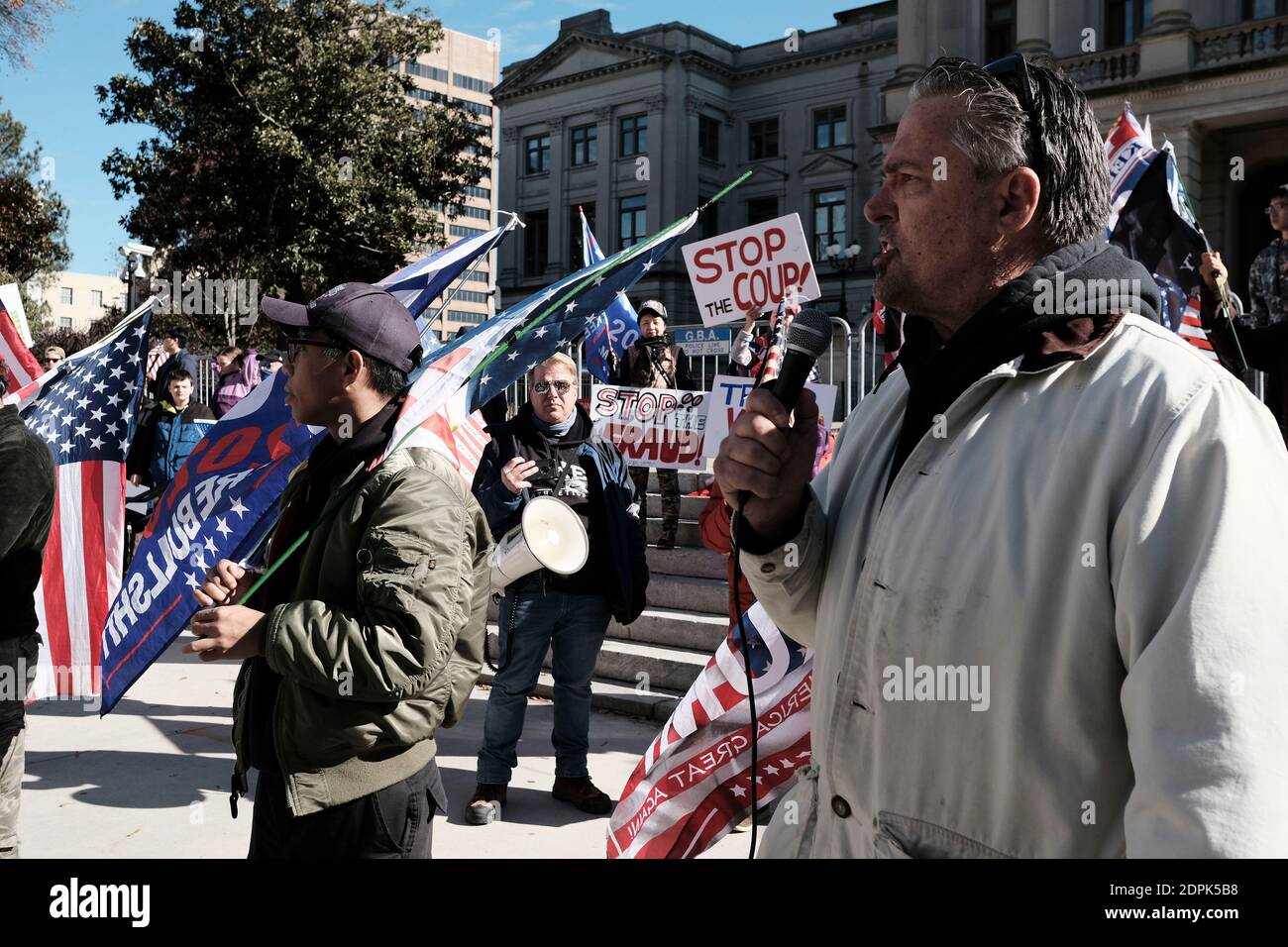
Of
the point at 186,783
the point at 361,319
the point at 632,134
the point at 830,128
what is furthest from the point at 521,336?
the point at 632,134

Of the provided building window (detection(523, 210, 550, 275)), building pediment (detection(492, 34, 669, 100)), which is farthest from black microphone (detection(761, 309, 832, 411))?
building window (detection(523, 210, 550, 275))

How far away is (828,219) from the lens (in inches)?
1933

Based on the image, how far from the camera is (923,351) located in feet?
6.06

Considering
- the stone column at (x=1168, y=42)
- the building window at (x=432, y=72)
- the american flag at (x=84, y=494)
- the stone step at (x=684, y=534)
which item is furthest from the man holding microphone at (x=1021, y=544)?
the building window at (x=432, y=72)

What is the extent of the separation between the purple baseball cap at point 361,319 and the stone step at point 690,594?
5820mm

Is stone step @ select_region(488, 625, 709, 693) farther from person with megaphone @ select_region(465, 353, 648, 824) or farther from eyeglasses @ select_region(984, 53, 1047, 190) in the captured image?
Answer: eyeglasses @ select_region(984, 53, 1047, 190)

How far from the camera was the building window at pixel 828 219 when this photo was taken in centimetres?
4850

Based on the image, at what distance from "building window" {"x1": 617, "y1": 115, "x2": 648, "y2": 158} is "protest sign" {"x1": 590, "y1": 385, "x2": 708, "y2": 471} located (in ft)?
148

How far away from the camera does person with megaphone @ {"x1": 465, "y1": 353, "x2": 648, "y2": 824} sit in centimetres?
566

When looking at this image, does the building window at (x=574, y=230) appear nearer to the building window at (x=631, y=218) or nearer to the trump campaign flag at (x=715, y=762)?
the building window at (x=631, y=218)

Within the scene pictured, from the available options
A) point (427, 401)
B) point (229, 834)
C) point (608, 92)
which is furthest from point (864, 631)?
point (608, 92)

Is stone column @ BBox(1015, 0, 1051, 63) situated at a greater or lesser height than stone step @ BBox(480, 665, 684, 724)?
greater

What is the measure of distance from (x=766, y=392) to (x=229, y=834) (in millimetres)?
4538
